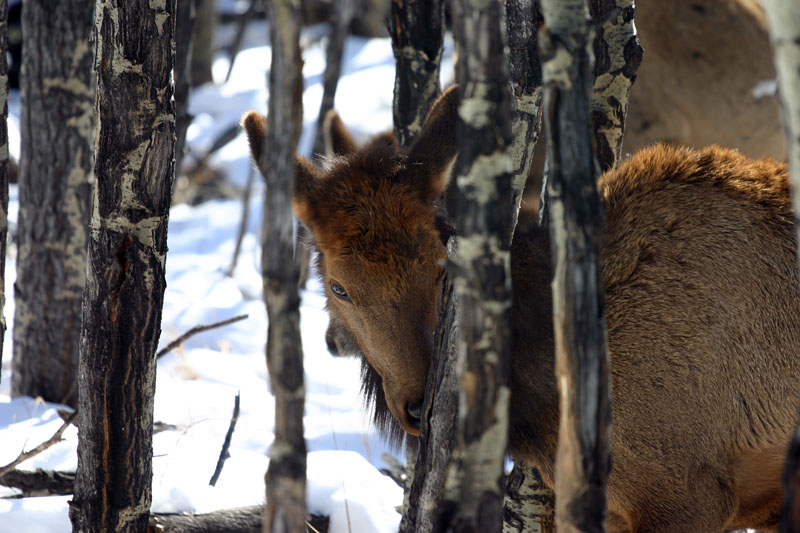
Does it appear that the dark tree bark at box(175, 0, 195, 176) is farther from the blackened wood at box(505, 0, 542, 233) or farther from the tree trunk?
the tree trunk

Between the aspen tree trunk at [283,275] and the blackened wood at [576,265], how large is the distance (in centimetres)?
62

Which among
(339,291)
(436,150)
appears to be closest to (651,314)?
(436,150)

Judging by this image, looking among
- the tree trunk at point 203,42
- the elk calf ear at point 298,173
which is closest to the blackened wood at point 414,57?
the elk calf ear at point 298,173

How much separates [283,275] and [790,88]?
3.84ft

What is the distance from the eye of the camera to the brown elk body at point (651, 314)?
10.3ft

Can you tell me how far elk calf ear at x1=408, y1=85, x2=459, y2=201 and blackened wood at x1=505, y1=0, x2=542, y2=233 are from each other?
36 cm

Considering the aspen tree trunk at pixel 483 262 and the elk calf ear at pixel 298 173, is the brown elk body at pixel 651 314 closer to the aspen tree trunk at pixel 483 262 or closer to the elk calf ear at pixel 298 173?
the elk calf ear at pixel 298 173

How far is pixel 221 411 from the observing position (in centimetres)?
531

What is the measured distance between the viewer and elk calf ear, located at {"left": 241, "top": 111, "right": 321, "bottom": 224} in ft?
11.3

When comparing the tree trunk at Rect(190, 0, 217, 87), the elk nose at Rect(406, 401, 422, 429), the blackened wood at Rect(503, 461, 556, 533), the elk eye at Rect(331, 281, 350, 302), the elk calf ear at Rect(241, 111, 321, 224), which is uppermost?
the tree trunk at Rect(190, 0, 217, 87)

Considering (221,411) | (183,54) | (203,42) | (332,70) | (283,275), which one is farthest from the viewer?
(203,42)

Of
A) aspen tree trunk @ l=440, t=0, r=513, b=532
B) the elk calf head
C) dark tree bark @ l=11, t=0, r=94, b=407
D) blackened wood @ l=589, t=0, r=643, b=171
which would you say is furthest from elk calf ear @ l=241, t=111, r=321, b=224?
dark tree bark @ l=11, t=0, r=94, b=407

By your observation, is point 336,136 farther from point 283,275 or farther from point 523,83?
point 283,275

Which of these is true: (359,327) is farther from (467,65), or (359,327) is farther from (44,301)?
(44,301)
